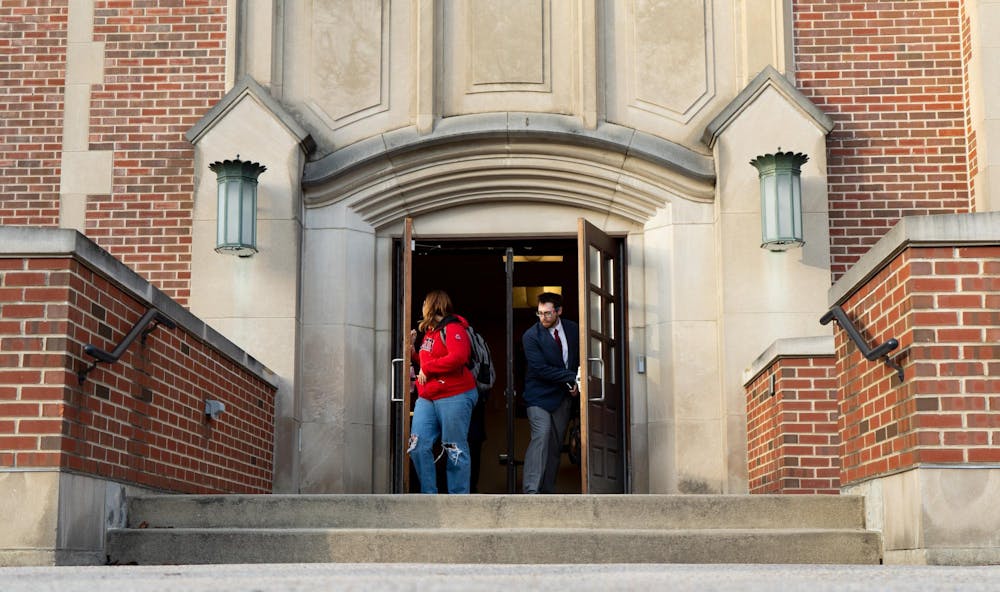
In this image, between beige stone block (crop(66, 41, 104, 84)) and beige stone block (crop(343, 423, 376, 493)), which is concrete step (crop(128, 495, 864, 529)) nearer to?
beige stone block (crop(343, 423, 376, 493))

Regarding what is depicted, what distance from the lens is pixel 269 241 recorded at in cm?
999

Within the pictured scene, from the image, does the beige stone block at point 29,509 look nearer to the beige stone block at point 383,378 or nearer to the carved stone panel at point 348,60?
the beige stone block at point 383,378

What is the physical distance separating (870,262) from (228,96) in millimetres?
5425

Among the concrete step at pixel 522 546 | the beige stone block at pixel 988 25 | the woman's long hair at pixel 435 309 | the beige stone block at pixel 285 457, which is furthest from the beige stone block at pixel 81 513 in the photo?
the beige stone block at pixel 988 25

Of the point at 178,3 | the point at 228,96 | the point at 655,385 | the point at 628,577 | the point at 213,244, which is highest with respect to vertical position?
the point at 178,3

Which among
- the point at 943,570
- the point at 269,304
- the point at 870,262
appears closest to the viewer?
the point at 943,570

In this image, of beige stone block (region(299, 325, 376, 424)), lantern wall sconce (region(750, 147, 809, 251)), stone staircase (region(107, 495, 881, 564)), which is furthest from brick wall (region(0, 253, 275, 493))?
lantern wall sconce (region(750, 147, 809, 251))

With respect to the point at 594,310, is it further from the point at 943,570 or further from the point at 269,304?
the point at 943,570

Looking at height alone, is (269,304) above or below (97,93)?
below

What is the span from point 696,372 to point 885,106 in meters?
2.34

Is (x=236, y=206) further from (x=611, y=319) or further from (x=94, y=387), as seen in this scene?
(x=94, y=387)

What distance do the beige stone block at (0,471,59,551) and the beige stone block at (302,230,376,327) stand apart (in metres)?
4.45

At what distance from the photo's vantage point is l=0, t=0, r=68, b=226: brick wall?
10.3 m

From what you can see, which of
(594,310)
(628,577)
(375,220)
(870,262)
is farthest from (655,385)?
(628,577)
